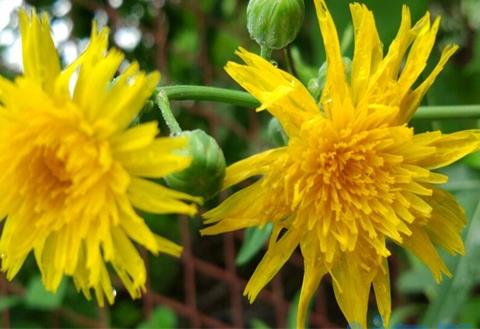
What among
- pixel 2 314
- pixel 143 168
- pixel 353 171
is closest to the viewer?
pixel 143 168

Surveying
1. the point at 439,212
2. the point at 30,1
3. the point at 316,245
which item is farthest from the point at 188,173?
the point at 30,1

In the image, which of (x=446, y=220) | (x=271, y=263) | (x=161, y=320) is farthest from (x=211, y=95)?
(x=161, y=320)

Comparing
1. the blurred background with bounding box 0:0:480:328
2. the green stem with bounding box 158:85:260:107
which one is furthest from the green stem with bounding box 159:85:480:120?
the blurred background with bounding box 0:0:480:328

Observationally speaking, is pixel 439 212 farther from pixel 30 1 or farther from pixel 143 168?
pixel 30 1

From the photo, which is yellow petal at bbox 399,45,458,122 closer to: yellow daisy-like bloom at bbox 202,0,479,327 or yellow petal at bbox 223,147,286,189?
→ yellow daisy-like bloom at bbox 202,0,479,327

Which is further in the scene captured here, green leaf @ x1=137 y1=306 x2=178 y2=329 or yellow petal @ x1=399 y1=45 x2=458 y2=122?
green leaf @ x1=137 y1=306 x2=178 y2=329

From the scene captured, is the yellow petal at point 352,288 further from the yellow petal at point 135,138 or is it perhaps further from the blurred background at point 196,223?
the blurred background at point 196,223
